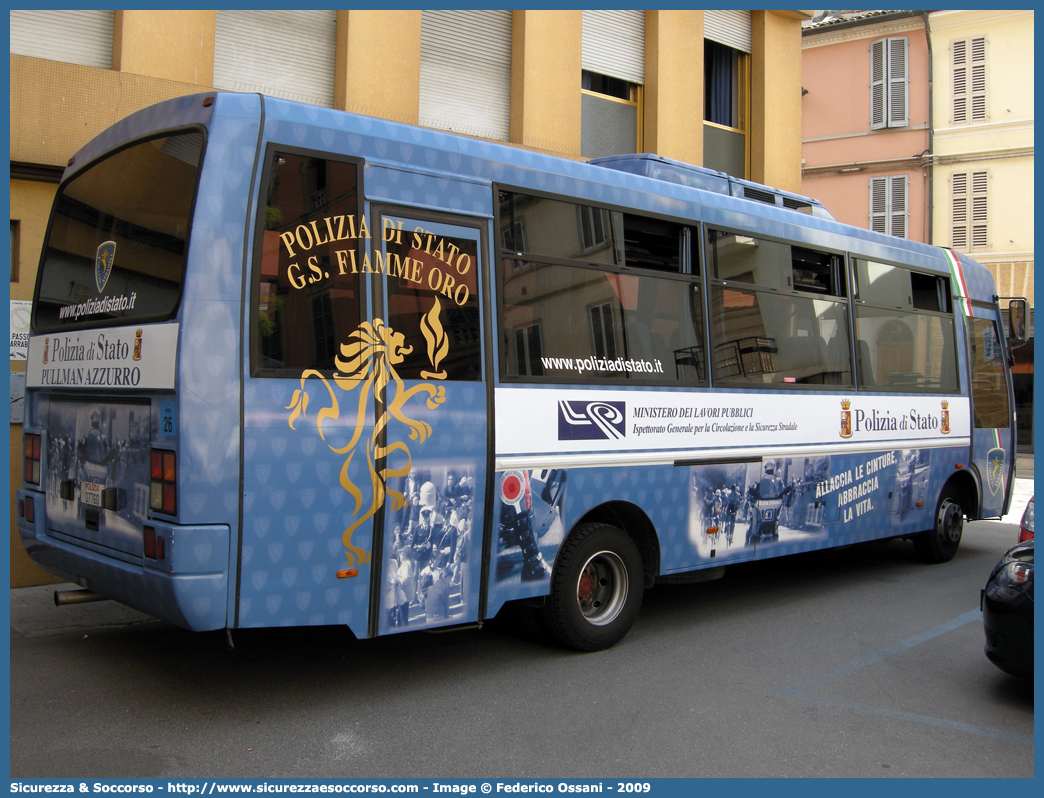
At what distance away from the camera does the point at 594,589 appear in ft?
20.2

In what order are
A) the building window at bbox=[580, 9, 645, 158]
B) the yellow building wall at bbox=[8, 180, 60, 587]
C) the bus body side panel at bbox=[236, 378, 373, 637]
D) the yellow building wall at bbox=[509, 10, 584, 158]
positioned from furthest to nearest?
the building window at bbox=[580, 9, 645, 158], the yellow building wall at bbox=[509, 10, 584, 158], the yellow building wall at bbox=[8, 180, 60, 587], the bus body side panel at bbox=[236, 378, 373, 637]

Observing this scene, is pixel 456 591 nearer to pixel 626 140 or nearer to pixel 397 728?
pixel 397 728

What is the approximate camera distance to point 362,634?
481 centimetres

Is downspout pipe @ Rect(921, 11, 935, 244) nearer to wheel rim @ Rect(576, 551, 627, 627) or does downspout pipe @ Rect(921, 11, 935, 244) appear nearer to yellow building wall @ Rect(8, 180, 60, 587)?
wheel rim @ Rect(576, 551, 627, 627)

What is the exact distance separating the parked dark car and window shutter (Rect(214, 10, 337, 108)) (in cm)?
706

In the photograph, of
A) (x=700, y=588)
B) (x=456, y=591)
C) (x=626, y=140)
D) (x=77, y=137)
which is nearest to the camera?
(x=456, y=591)

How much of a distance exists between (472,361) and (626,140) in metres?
8.18

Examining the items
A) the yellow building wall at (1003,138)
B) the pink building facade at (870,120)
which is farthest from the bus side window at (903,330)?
the pink building facade at (870,120)

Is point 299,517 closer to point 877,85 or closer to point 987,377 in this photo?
point 987,377

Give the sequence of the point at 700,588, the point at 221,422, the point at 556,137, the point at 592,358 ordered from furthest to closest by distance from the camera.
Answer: the point at 556,137, the point at 700,588, the point at 592,358, the point at 221,422

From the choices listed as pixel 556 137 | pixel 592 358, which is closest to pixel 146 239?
pixel 592 358

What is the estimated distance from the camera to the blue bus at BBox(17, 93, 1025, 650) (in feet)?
14.6

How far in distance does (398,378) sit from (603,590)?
2.28 meters

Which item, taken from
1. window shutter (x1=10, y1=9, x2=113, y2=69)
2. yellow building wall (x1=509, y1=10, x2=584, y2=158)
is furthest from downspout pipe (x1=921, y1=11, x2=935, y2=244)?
window shutter (x1=10, y1=9, x2=113, y2=69)
